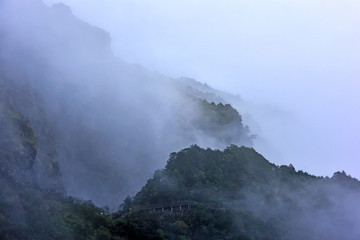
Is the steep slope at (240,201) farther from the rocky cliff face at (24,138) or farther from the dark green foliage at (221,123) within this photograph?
the dark green foliage at (221,123)

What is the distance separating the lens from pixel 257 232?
2722cm

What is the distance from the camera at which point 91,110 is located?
42812mm

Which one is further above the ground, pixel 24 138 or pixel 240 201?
pixel 24 138

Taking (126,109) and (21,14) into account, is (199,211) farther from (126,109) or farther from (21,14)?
(21,14)

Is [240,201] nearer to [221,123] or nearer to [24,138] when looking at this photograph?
[24,138]

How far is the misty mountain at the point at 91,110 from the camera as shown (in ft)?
119

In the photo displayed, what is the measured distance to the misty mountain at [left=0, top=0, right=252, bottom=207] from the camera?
36175 mm

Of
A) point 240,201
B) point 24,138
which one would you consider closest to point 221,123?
point 240,201

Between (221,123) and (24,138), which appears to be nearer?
(24,138)

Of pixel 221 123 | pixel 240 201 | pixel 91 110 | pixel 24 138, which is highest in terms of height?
pixel 91 110

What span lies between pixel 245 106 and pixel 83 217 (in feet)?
170

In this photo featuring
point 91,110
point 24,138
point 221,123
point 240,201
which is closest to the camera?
point 24,138

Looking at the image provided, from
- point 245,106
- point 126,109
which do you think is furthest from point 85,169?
point 245,106

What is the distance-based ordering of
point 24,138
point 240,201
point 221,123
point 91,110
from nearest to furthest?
point 24,138 → point 240,201 → point 91,110 → point 221,123
